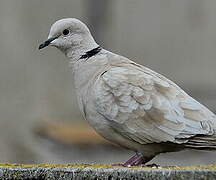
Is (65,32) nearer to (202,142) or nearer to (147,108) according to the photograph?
(147,108)

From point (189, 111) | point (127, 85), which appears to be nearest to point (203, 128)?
point (189, 111)

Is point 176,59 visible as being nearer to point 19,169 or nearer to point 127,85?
point 127,85

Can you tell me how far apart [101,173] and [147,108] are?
4.96 feet

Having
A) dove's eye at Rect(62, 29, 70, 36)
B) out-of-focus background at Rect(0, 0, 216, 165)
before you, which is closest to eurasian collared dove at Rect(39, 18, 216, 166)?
dove's eye at Rect(62, 29, 70, 36)

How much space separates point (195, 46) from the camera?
45.2 feet

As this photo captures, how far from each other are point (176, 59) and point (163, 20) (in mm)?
596

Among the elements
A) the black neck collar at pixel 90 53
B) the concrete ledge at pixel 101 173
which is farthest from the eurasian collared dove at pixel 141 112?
the concrete ledge at pixel 101 173

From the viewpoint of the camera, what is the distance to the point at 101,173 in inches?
209

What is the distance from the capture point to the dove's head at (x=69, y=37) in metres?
7.28

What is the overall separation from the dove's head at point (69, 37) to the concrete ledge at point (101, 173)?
189 centimetres

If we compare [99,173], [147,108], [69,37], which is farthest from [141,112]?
[99,173]

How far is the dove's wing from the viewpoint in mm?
6598

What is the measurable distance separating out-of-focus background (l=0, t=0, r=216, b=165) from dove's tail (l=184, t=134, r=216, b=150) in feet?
21.9

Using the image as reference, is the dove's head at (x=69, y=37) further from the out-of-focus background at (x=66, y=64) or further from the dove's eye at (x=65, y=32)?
the out-of-focus background at (x=66, y=64)
